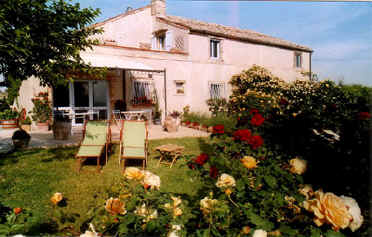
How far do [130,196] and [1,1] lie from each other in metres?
5.22

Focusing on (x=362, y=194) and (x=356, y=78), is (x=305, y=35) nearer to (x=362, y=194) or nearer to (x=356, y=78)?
(x=356, y=78)

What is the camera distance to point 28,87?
12812 millimetres

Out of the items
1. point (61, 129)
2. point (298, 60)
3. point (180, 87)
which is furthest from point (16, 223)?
point (298, 60)

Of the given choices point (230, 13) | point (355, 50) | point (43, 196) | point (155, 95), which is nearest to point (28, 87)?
point (155, 95)

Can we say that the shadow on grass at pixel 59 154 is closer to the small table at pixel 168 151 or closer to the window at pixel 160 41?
the small table at pixel 168 151

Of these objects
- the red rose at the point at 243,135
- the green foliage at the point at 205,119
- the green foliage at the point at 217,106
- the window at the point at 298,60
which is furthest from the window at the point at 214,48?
the red rose at the point at 243,135

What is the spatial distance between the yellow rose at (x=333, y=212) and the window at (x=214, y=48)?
17.4 m

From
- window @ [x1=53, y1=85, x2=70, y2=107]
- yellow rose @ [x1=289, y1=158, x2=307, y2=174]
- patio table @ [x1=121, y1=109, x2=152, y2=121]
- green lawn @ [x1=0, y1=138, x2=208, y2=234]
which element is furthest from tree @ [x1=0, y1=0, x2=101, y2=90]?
window @ [x1=53, y1=85, x2=70, y2=107]

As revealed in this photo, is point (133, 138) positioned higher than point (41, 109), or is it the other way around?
point (41, 109)

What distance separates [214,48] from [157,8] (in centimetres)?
520

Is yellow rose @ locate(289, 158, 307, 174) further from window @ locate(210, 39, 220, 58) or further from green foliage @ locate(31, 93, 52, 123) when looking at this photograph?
window @ locate(210, 39, 220, 58)

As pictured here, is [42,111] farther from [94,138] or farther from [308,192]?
[308,192]

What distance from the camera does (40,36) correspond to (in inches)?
220

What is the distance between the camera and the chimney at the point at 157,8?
1820 cm
